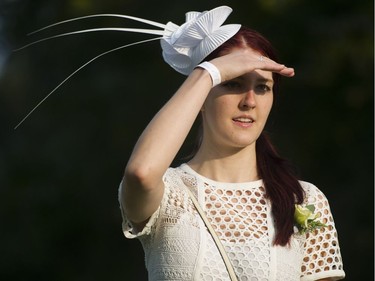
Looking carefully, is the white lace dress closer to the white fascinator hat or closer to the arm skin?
the arm skin

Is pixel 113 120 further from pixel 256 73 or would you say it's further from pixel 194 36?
pixel 256 73

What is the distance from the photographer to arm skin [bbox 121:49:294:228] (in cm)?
433

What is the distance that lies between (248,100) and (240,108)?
0.15 ft

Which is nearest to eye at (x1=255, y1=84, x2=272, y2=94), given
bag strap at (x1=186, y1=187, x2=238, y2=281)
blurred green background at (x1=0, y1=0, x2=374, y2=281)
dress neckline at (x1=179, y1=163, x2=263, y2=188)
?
dress neckline at (x1=179, y1=163, x2=263, y2=188)

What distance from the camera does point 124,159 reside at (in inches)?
534

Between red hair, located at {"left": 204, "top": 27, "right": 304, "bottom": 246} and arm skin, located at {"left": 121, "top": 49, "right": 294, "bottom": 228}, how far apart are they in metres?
0.15

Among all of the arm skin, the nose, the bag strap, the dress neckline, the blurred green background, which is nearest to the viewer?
the arm skin

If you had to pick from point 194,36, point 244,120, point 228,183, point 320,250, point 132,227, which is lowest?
point 320,250

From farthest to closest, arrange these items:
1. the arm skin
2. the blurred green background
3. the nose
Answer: the blurred green background
the nose
the arm skin

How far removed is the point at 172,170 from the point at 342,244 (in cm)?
773

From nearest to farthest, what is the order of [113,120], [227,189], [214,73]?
1. [214,73]
2. [227,189]
3. [113,120]

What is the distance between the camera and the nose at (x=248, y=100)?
15.4ft

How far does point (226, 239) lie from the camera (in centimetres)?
462

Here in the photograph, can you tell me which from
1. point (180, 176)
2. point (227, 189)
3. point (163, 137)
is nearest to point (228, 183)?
point (227, 189)
